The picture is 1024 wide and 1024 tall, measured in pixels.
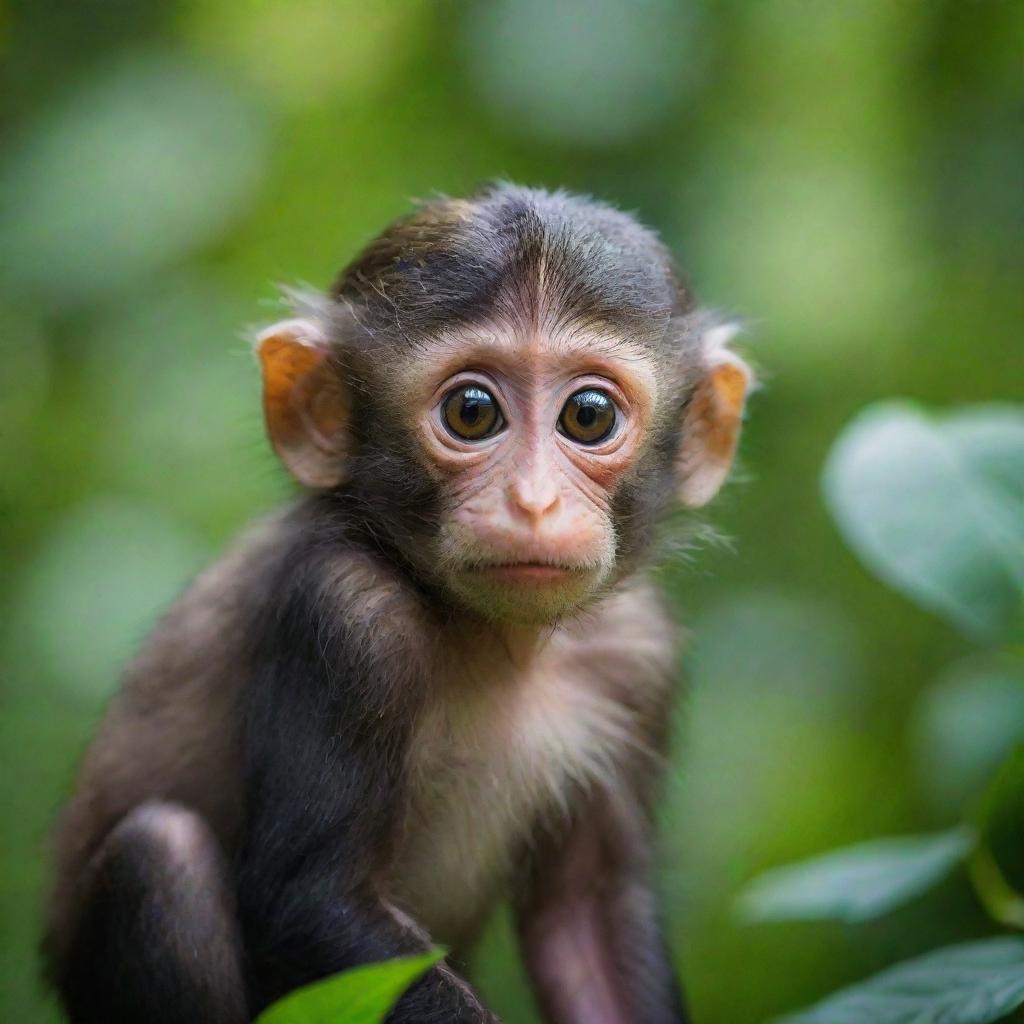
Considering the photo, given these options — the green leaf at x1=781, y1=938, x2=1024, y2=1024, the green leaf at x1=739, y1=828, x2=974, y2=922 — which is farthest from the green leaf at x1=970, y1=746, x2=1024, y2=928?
the green leaf at x1=781, y1=938, x2=1024, y2=1024

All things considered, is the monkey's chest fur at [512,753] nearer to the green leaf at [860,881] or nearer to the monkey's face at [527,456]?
the monkey's face at [527,456]

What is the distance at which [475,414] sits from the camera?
407 centimetres

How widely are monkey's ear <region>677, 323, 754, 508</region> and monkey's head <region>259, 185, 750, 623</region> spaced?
0.23 metres

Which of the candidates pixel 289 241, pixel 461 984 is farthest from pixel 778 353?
pixel 461 984

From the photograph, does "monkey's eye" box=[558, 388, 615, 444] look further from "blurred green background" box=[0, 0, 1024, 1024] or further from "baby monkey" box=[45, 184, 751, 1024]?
"blurred green background" box=[0, 0, 1024, 1024]

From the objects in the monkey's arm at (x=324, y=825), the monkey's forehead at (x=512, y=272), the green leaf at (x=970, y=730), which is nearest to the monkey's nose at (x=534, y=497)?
the monkey's forehead at (x=512, y=272)

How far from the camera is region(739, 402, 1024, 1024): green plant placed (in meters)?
4.02

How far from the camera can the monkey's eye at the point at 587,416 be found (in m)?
4.13

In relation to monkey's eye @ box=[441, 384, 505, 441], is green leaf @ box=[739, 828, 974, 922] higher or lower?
Answer: lower

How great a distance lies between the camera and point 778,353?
823 centimetres

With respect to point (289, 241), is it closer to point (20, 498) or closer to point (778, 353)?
point (20, 498)

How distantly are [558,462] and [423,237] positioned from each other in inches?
33.3

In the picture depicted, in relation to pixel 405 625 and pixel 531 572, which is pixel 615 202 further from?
pixel 531 572

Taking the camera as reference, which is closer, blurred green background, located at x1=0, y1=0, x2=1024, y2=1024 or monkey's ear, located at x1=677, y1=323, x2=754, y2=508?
monkey's ear, located at x1=677, y1=323, x2=754, y2=508
